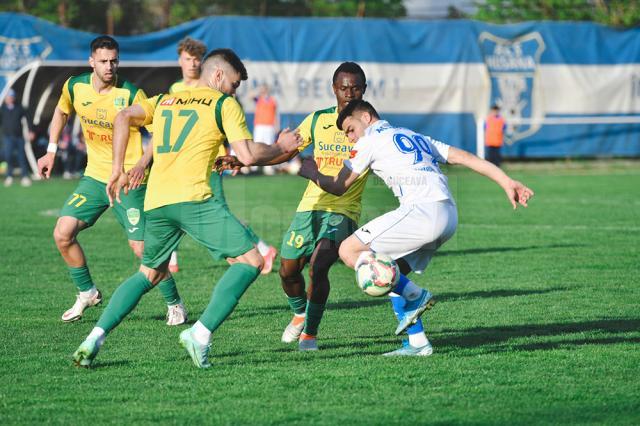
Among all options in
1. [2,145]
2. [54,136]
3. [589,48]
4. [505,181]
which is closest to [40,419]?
[505,181]

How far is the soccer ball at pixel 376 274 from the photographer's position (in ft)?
21.8

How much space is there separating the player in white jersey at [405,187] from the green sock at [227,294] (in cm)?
77

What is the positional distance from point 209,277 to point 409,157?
15.9 feet

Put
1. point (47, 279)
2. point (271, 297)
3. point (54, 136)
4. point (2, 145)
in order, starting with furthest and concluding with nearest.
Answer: point (2, 145) < point (47, 279) < point (271, 297) < point (54, 136)

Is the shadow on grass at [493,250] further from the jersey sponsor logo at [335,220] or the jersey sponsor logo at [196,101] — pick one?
the jersey sponsor logo at [196,101]

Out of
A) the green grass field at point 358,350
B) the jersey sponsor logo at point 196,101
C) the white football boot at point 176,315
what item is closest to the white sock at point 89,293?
the green grass field at point 358,350

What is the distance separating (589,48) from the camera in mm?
30656

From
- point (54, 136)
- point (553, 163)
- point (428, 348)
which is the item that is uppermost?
point (54, 136)

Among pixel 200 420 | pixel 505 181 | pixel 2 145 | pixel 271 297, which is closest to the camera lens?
pixel 200 420

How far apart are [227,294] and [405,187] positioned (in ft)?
4.74

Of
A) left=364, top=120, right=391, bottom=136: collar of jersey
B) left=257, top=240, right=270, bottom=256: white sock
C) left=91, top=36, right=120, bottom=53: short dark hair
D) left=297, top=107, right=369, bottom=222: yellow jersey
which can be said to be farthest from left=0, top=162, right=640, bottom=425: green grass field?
left=91, top=36, right=120, bottom=53: short dark hair

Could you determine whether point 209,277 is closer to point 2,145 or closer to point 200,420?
point 200,420

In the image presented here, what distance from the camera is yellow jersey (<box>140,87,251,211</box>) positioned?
6578 mm

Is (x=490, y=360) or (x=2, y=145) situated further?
(x=2, y=145)
